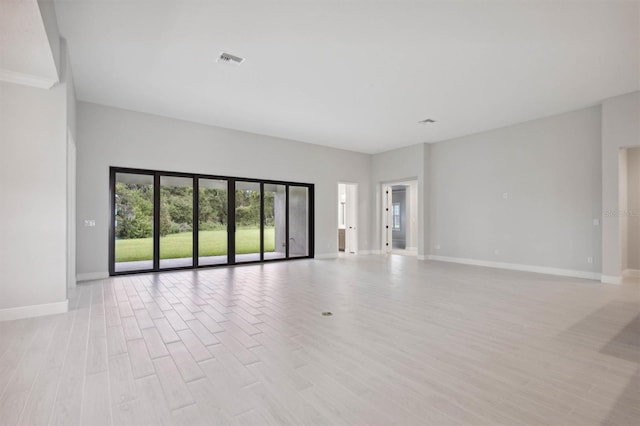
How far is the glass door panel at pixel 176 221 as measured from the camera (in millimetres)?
7074

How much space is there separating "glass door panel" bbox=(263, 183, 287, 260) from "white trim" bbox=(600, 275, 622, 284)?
704 cm

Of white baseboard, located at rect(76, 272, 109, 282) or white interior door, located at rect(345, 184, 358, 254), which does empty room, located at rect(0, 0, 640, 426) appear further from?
white interior door, located at rect(345, 184, 358, 254)

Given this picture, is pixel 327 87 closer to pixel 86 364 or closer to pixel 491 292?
pixel 491 292

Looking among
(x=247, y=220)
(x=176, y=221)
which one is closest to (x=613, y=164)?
(x=247, y=220)

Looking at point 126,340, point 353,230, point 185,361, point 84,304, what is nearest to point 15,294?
point 84,304

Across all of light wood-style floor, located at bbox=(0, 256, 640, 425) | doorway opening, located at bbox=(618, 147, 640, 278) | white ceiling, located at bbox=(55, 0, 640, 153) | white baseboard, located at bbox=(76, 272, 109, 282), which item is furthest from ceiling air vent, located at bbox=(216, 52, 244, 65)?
doorway opening, located at bbox=(618, 147, 640, 278)

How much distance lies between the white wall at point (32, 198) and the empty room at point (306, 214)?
2 centimetres

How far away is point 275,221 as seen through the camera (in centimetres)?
878

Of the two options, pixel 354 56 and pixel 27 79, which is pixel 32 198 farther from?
pixel 354 56

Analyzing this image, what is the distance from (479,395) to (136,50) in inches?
213

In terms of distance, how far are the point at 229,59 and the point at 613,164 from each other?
6.96m

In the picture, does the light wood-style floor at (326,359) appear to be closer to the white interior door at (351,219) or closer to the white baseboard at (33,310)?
the white baseboard at (33,310)

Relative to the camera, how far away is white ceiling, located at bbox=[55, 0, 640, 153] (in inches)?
136

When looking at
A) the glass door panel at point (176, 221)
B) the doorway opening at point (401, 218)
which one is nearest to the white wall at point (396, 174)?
the doorway opening at point (401, 218)
